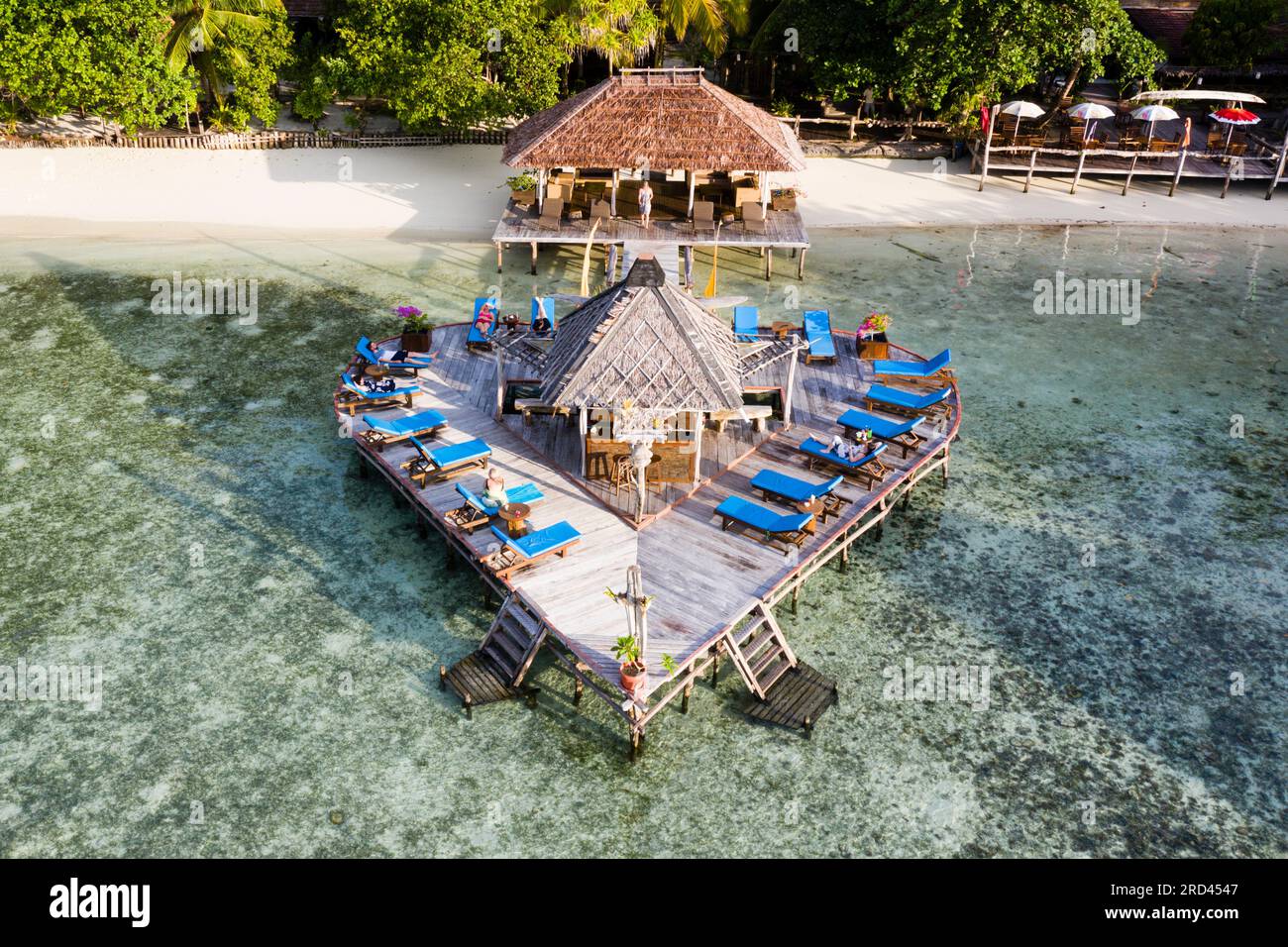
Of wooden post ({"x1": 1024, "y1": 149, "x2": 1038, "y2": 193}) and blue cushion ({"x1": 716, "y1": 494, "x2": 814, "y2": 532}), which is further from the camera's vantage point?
wooden post ({"x1": 1024, "y1": 149, "x2": 1038, "y2": 193})

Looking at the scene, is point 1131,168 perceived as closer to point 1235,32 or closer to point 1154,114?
point 1154,114

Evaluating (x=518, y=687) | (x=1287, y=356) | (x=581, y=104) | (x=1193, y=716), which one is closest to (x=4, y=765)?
(x=518, y=687)

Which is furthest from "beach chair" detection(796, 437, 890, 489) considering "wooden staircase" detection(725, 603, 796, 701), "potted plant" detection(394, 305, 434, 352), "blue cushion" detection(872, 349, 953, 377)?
"potted plant" detection(394, 305, 434, 352)

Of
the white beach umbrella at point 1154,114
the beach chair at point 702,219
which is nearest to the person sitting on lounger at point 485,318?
the beach chair at point 702,219

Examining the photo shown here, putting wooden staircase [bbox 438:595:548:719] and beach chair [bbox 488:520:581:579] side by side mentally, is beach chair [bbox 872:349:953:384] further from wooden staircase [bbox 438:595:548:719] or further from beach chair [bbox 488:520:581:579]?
wooden staircase [bbox 438:595:548:719]

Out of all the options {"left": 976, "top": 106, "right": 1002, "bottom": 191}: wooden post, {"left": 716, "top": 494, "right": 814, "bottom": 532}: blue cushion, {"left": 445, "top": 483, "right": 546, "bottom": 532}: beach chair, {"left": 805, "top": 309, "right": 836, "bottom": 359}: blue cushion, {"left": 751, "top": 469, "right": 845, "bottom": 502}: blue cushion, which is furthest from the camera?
{"left": 976, "top": 106, "right": 1002, "bottom": 191}: wooden post
